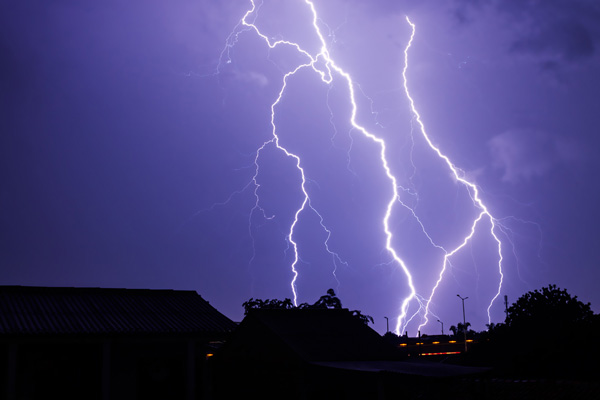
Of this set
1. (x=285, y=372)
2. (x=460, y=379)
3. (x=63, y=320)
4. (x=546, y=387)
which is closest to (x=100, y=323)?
(x=63, y=320)

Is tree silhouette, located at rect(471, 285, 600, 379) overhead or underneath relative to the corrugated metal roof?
underneath

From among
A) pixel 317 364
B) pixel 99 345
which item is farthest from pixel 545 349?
pixel 99 345

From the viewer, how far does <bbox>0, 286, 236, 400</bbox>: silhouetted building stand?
12.7 m

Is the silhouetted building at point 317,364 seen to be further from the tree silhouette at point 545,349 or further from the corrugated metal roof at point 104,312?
the tree silhouette at point 545,349

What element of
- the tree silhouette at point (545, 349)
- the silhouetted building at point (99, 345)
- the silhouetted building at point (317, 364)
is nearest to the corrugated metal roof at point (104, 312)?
the silhouetted building at point (99, 345)

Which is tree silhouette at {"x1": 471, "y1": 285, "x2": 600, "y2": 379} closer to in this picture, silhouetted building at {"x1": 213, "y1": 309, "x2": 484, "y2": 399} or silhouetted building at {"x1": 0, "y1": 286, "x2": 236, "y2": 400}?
silhouetted building at {"x1": 213, "y1": 309, "x2": 484, "y2": 399}

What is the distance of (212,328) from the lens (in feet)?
46.7

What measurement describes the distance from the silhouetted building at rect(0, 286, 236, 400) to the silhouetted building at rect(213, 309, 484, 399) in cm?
185

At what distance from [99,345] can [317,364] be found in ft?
17.2

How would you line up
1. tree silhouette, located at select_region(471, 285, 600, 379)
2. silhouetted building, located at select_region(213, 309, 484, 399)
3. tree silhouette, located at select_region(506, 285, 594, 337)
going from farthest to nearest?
tree silhouette, located at select_region(506, 285, 594, 337)
tree silhouette, located at select_region(471, 285, 600, 379)
silhouetted building, located at select_region(213, 309, 484, 399)

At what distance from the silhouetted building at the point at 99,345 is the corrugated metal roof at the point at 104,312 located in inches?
0.8

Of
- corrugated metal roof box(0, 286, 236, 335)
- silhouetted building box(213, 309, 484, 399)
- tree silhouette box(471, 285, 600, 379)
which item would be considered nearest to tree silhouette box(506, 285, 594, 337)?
tree silhouette box(471, 285, 600, 379)

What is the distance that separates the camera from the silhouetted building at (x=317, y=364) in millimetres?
13891

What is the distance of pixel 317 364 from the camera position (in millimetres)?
14117
